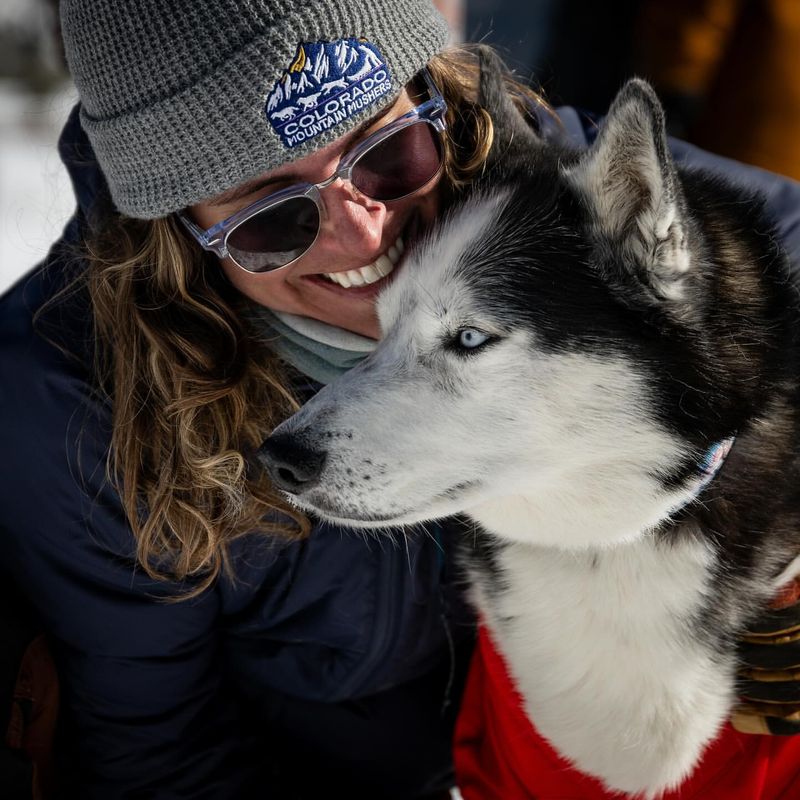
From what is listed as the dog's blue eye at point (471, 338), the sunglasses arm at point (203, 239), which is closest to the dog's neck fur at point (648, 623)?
the dog's blue eye at point (471, 338)

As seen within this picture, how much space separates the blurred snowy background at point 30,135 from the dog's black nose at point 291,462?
0.89 meters

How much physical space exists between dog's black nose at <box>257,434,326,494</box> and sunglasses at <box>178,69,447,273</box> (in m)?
0.34

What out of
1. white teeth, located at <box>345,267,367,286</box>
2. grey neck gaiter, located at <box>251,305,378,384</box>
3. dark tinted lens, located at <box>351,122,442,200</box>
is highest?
dark tinted lens, located at <box>351,122,442,200</box>

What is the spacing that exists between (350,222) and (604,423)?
20.6 inches

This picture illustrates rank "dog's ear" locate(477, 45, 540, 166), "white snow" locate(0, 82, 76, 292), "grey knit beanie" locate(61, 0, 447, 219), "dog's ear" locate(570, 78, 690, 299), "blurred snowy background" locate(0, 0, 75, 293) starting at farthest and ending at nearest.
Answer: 1. "white snow" locate(0, 82, 76, 292)
2. "blurred snowy background" locate(0, 0, 75, 293)
3. "dog's ear" locate(477, 45, 540, 166)
4. "grey knit beanie" locate(61, 0, 447, 219)
5. "dog's ear" locate(570, 78, 690, 299)

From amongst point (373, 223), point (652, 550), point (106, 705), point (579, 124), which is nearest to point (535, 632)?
point (652, 550)

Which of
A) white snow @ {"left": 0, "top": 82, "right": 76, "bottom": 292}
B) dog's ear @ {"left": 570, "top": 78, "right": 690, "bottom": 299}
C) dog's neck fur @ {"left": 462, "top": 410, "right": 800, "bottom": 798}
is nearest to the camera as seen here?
dog's ear @ {"left": 570, "top": 78, "right": 690, "bottom": 299}

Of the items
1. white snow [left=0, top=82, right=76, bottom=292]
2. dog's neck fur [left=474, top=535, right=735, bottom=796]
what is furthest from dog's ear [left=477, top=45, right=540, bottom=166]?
white snow [left=0, top=82, right=76, bottom=292]

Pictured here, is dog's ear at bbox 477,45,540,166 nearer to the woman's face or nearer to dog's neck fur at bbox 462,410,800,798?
the woman's face

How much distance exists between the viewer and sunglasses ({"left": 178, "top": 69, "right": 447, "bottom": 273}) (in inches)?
52.4

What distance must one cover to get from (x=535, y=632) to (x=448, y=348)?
56 cm

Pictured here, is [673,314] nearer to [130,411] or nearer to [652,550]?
[652,550]

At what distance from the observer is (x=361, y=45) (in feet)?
4.09

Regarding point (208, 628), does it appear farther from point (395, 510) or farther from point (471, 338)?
point (471, 338)
